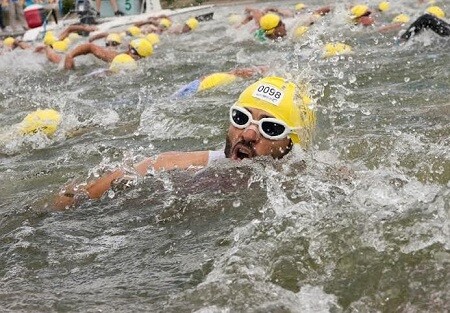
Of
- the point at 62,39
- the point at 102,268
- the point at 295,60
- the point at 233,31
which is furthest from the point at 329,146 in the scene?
the point at 62,39

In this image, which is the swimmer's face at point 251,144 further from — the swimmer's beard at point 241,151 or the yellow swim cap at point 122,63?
the yellow swim cap at point 122,63

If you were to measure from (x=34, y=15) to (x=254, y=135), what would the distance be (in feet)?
59.3

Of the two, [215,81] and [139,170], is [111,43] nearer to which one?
[215,81]

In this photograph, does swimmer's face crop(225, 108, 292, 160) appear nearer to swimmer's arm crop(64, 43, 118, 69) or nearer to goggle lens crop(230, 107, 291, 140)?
goggle lens crop(230, 107, 291, 140)

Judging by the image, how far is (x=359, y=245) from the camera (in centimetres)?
369

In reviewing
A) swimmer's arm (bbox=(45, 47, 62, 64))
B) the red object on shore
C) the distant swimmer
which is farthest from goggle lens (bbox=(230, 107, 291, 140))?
the red object on shore

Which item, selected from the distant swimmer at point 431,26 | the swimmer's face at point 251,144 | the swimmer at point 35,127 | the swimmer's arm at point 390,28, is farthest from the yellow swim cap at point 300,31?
the swimmer's face at point 251,144

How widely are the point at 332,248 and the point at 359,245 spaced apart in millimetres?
149

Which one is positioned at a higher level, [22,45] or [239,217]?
[239,217]

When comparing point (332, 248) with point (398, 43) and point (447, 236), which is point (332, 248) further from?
point (398, 43)

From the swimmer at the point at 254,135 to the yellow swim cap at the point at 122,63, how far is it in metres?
6.60

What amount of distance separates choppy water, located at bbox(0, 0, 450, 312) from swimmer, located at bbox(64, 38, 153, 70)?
3.92 m

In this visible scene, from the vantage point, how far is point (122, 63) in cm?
1178

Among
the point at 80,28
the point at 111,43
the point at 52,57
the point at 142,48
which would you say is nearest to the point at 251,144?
the point at 142,48
